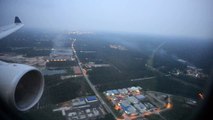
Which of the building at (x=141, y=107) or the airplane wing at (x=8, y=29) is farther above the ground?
the airplane wing at (x=8, y=29)

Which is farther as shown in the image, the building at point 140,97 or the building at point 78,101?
the building at point 140,97

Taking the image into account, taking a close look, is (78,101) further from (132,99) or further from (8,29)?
(8,29)

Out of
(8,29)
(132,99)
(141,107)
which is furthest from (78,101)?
(8,29)

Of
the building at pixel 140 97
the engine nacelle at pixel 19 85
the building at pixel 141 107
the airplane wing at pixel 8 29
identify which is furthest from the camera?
the building at pixel 140 97

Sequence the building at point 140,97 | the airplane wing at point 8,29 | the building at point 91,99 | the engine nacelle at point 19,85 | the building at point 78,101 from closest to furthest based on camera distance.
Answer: the engine nacelle at point 19,85 < the airplane wing at point 8,29 < the building at point 78,101 < the building at point 91,99 < the building at point 140,97

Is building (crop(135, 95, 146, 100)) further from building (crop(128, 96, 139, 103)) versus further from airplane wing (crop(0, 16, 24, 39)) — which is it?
airplane wing (crop(0, 16, 24, 39))

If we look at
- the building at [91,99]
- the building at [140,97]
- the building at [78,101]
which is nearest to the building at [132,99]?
the building at [140,97]

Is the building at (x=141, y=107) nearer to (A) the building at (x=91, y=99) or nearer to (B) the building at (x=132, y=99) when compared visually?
(B) the building at (x=132, y=99)

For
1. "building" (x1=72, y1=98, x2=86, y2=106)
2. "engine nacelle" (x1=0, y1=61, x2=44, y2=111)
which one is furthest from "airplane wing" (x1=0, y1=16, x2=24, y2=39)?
"building" (x1=72, y1=98, x2=86, y2=106)
